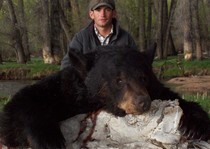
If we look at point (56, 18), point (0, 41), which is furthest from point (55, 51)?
point (0, 41)

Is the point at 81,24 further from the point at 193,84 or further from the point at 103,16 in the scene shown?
the point at 103,16

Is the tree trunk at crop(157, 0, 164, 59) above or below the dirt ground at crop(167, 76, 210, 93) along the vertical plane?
above

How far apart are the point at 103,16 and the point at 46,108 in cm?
244

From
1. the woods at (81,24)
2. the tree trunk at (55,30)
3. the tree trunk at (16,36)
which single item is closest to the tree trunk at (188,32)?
the woods at (81,24)

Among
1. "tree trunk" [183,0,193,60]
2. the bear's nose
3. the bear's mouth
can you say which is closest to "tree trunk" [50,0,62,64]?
"tree trunk" [183,0,193,60]

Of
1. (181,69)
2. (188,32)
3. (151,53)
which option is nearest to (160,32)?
(188,32)

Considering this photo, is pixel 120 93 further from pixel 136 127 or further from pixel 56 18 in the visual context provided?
pixel 56 18

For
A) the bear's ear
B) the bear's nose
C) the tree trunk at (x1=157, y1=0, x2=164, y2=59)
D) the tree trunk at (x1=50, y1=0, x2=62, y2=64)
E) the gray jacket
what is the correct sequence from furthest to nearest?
1. the tree trunk at (x1=157, y1=0, x2=164, y2=59)
2. the tree trunk at (x1=50, y1=0, x2=62, y2=64)
3. the gray jacket
4. the bear's ear
5. the bear's nose

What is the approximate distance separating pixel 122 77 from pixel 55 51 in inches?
885

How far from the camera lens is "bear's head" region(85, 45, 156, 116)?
2.81 m

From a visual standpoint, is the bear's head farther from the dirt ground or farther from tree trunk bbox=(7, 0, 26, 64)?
tree trunk bbox=(7, 0, 26, 64)

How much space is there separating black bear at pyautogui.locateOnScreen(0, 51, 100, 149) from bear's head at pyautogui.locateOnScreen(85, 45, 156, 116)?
10 cm

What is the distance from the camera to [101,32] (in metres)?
5.27

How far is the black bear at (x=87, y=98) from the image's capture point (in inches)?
111
